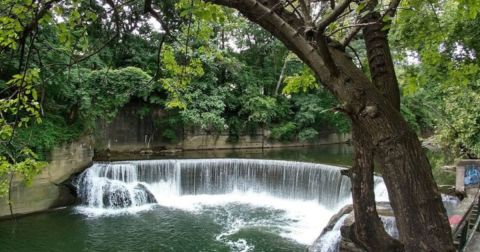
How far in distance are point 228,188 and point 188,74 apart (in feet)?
33.2

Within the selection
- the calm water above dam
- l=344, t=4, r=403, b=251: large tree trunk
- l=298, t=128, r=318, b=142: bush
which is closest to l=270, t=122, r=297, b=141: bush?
l=298, t=128, r=318, b=142: bush

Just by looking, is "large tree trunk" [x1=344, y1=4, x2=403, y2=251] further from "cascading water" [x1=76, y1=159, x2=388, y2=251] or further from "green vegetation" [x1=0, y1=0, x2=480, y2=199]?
"cascading water" [x1=76, y1=159, x2=388, y2=251]

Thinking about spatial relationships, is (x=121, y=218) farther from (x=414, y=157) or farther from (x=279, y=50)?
(x=279, y=50)

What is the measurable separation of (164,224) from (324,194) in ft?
15.3

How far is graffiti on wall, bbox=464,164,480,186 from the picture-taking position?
9188 millimetres

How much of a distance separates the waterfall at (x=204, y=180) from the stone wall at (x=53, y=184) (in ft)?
1.31

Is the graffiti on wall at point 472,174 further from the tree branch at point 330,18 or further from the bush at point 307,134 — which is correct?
the bush at point 307,134

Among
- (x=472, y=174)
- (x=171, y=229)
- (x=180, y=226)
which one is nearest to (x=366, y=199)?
(x=171, y=229)

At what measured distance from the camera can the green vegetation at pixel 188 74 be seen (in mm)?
2607

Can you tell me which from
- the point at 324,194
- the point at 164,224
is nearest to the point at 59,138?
the point at 164,224

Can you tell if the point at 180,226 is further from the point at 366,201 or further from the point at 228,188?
the point at 366,201

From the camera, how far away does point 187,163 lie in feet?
43.3

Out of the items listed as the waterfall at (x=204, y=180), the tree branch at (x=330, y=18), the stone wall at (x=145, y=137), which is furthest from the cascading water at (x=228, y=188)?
the tree branch at (x=330, y=18)

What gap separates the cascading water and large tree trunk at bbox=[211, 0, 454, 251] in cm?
818
